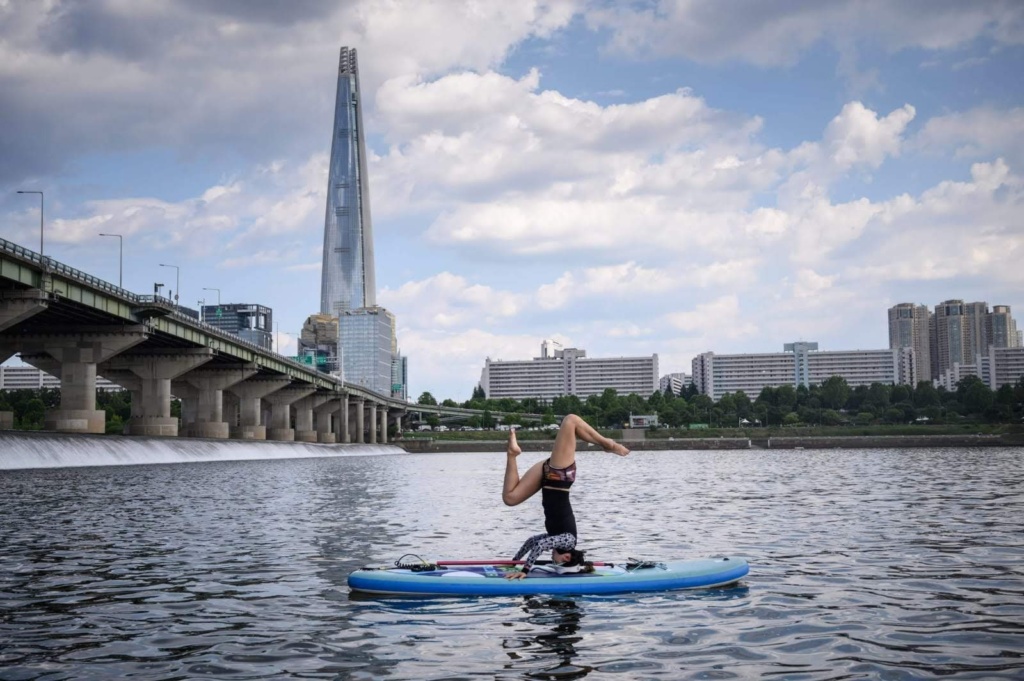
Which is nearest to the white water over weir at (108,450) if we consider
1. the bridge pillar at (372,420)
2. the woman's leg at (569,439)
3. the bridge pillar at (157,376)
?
the bridge pillar at (157,376)

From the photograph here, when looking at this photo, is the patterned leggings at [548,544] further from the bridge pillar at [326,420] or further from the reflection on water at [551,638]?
the bridge pillar at [326,420]

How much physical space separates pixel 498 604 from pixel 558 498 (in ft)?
6.05

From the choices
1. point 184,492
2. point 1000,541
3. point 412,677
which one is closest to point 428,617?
point 412,677

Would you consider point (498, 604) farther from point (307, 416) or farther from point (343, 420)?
point (343, 420)

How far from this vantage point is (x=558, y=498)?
14188 mm

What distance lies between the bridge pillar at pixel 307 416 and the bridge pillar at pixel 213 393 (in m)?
40.5

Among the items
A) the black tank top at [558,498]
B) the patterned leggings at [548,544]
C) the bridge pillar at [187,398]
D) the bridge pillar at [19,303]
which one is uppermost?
the bridge pillar at [19,303]

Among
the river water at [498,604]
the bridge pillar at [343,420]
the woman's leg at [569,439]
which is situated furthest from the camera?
the bridge pillar at [343,420]

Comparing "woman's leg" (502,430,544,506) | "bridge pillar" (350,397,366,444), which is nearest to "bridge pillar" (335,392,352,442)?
"bridge pillar" (350,397,366,444)

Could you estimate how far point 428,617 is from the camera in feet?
41.0

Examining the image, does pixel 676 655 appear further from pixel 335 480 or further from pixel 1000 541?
pixel 335 480

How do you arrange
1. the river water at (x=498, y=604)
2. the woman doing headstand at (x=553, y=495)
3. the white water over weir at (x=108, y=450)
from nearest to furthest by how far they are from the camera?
the river water at (x=498, y=604), the woman doing headstand at (x=553, y=495), the white water over weir at (x=108, y=450)

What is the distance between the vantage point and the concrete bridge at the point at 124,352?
207 feet

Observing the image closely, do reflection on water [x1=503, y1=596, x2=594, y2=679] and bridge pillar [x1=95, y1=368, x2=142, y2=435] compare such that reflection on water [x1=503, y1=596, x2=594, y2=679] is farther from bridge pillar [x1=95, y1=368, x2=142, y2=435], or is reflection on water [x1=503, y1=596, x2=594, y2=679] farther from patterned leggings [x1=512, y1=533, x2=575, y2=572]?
bridge pillar [x1=95, y1=368, x2=142, y2=435]
